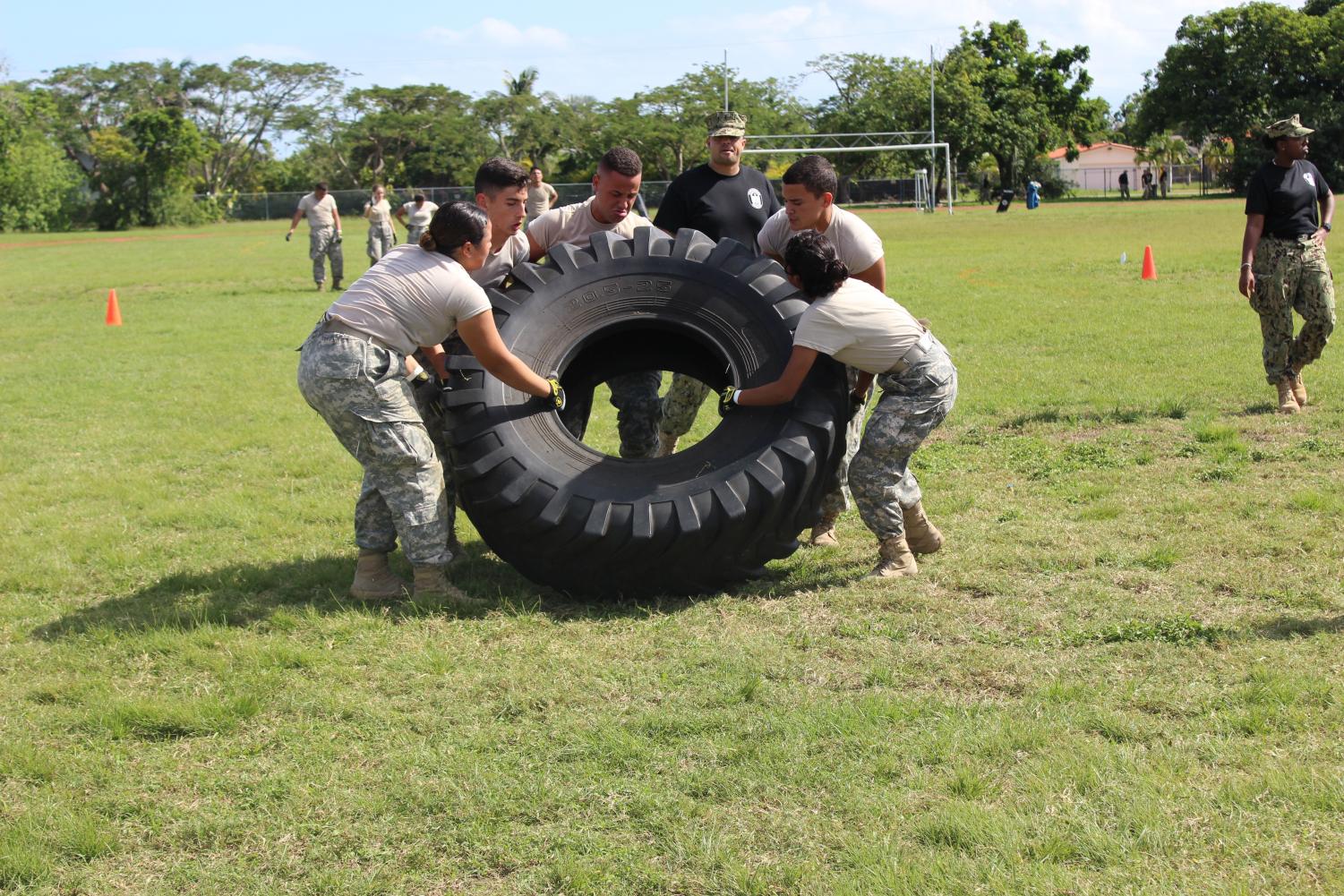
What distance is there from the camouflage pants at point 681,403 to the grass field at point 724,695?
1.22 meters

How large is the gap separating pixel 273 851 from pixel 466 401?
7.71 ft

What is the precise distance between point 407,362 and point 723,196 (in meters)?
2.20

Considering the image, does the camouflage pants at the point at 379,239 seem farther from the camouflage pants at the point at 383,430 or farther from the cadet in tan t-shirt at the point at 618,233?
the camouflage pants at the point at 383,430

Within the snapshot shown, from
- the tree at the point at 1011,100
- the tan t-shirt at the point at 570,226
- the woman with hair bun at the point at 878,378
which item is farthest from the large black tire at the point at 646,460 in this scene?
the tree at the point at 1011,100

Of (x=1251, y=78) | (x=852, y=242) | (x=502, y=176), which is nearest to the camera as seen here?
(x=502, y=176)

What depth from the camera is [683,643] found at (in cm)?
511

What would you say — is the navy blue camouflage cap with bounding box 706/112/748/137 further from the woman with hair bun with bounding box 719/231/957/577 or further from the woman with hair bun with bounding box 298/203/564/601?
the woman with hair bun with bounding box 298/203/564/601

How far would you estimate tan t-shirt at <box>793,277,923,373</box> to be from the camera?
551 cm

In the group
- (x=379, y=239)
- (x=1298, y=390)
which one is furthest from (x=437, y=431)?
(x=379, y=239)

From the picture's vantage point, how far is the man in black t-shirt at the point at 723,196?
7.00 m

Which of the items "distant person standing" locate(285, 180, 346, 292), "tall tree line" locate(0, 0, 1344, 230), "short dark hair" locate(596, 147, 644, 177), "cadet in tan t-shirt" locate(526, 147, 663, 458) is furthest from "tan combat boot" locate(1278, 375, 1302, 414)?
"tall tree line" locate(0, 0, 1344, 230)

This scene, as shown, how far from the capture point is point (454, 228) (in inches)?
218

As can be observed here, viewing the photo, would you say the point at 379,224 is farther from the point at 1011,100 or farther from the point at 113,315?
the point at 1011,100

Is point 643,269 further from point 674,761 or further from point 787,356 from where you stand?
point 674,761
